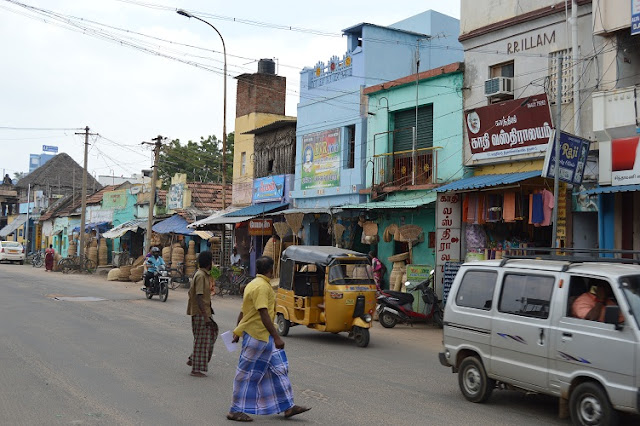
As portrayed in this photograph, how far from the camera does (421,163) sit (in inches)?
834

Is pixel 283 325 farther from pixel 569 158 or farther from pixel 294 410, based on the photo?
pixel 294 410

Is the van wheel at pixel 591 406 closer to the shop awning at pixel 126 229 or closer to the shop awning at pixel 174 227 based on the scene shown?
the shop awning at pixel 174 227

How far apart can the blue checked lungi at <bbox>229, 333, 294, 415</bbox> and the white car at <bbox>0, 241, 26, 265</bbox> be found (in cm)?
5011

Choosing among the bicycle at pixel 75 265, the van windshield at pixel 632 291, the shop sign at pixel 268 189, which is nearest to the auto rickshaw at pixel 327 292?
the van windshield at pixel 632 291

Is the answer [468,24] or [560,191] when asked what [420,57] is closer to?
[468,24]

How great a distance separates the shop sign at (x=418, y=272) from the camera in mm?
18539

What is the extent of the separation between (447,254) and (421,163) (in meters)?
3.77

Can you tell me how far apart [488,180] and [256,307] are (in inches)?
431

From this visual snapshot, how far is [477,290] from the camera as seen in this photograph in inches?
333

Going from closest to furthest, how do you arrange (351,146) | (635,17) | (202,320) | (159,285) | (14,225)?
(202,320), (635,17), (159,285), (351,146), (14,225)

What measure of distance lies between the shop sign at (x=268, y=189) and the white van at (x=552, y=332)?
20.1m

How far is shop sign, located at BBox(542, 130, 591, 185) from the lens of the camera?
13984 mm

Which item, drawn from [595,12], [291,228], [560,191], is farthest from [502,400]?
[291,228]

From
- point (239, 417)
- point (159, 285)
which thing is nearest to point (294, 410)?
point (239, 417)
